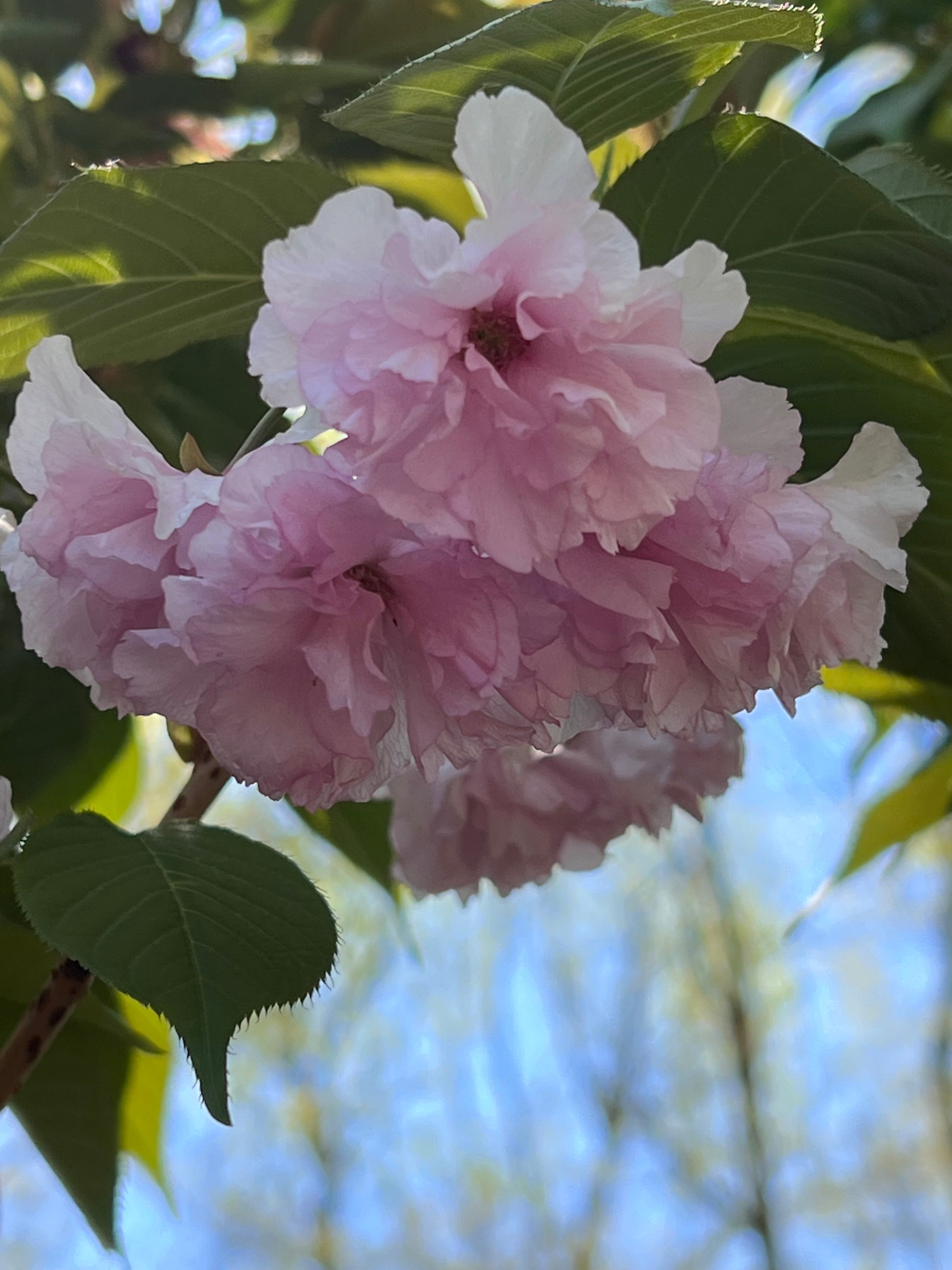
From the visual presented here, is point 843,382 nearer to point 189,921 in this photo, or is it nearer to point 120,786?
point 189,921

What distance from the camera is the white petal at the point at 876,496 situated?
295mm

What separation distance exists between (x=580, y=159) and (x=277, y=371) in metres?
0.08

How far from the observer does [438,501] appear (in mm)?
244

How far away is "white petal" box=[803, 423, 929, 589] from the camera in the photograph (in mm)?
295

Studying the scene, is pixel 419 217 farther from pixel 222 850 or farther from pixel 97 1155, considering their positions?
pixel 97 1155

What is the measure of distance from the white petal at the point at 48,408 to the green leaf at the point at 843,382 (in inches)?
7.0

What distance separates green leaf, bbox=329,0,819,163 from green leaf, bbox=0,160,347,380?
29 mm

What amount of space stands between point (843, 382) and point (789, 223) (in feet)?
0.17

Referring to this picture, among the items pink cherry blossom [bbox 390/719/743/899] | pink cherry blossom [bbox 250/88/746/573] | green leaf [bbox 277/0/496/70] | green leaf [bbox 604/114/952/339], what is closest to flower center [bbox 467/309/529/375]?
pink cherry blossom [bbox 250/88/746/573]

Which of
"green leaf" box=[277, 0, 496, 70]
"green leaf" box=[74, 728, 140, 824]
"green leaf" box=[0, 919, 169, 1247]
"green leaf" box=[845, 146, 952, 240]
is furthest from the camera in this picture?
"green leaf" box=[277, 0, 496, 70]

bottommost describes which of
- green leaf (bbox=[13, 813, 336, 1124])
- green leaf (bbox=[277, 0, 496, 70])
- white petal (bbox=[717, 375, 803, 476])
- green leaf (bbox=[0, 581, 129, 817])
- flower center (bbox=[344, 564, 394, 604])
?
green leaf (bbox=[0, 581, 129, 817])

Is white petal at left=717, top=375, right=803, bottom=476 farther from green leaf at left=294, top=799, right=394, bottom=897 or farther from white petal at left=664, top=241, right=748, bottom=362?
green leaf at left=294, top=799, right=394, bottom=897

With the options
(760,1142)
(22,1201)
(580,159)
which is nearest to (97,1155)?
(580,159)

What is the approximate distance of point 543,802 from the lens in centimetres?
49
